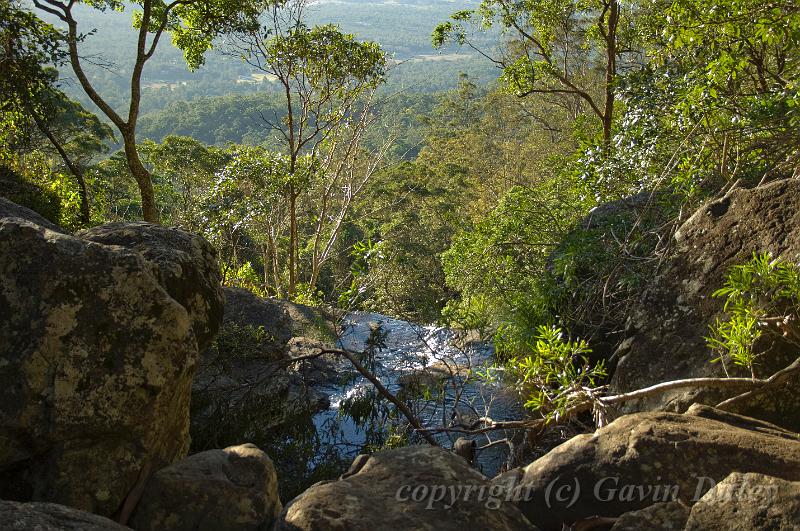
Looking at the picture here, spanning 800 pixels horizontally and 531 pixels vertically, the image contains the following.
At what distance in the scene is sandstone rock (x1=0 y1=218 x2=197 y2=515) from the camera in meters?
3.21

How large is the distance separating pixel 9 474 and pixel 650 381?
3.69 m

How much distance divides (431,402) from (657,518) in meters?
4.25

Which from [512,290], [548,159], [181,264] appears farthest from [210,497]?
[548,159]

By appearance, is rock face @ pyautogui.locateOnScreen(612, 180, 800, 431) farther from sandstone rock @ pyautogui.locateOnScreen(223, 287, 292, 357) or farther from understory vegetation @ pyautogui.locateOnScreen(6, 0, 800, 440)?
sandstone rock @ pyautogui.locateOnScreen(223, 287, 292, 357)

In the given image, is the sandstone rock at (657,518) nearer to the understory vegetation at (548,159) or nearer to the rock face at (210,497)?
the understory vegetation at (548,159)

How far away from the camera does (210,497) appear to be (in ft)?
10.5

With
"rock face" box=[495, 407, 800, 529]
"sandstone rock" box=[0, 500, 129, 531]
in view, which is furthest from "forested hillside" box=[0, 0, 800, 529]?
"sandstone rock" box=[0, 500, 129, 531]

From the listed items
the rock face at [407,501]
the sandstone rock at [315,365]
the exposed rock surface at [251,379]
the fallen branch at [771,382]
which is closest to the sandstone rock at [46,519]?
the rock face at [407,501]

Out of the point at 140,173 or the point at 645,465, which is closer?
the point at 645,465

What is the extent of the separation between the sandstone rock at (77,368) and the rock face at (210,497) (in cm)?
18

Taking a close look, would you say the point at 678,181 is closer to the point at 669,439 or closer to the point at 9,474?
the point at 669,439

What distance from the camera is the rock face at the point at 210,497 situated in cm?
318

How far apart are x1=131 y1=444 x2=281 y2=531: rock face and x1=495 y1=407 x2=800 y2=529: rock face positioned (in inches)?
49.9

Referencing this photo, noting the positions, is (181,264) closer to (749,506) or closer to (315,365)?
(315,365)
